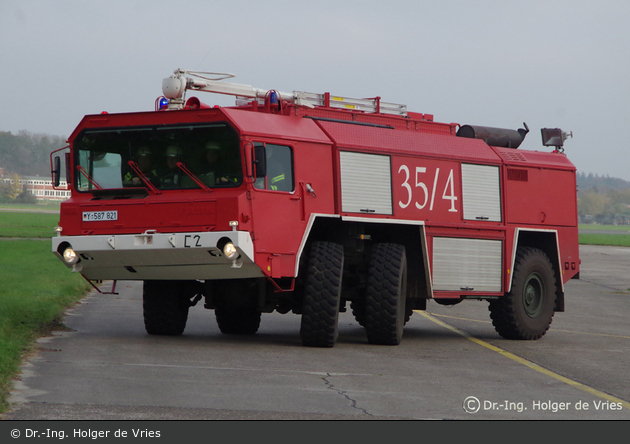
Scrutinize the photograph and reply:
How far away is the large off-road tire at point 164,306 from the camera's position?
13750 mm

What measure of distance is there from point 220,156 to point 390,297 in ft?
10.2

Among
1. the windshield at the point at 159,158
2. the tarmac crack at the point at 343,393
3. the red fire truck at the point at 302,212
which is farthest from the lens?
the windshield at the point at 159,158

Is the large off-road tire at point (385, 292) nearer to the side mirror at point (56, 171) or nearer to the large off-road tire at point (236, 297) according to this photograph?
the large off-road tire at point (236, 297)

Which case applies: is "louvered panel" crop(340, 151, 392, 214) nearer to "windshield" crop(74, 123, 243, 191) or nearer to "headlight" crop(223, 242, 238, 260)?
"windshield" crop(74, 123, 243, 191)

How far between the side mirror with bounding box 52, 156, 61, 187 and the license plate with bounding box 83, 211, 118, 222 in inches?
30.6

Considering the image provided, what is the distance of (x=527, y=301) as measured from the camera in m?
15.8

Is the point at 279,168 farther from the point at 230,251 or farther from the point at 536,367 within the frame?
the point at 536,367

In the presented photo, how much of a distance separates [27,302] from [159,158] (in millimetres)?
6685

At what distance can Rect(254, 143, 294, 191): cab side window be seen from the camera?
12352 millimetres

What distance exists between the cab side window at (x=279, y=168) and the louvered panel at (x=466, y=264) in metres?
2.88

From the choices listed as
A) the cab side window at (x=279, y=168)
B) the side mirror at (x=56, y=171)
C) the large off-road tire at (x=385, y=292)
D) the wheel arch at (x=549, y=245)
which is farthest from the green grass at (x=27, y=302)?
the wheel arch at (x=549, y=245)

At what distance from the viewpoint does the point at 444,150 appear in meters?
14.6

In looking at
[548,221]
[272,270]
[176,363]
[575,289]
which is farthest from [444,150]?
[575,289]

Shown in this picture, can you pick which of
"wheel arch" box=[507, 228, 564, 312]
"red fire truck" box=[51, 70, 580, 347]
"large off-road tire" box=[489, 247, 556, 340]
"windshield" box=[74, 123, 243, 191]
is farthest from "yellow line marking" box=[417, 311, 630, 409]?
"windshield" box=[74, 123, 243, 191]
